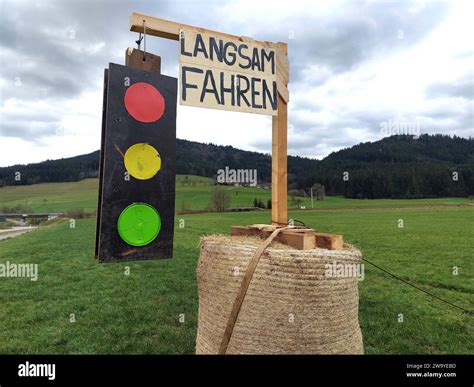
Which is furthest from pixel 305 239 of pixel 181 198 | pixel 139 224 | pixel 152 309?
pixel 181 198

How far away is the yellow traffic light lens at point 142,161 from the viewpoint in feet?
7.97

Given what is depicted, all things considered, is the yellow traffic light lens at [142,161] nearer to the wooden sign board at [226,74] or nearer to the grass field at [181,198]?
the wooden sign board at [226,74]

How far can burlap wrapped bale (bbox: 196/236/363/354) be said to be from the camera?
2178 mm

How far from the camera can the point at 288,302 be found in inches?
85.7

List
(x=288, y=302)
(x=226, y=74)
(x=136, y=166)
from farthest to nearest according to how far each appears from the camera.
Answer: (x=226, y=74) → (x=136, y=166) → (x=288, y=302)

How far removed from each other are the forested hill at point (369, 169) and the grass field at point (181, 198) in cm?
203

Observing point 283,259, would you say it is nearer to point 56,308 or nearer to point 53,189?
point 56,308

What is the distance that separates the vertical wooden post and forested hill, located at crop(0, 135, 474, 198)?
2279 cm

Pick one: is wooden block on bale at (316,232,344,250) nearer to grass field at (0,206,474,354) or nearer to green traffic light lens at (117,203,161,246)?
green traffic light lens at (117,203,161,246)

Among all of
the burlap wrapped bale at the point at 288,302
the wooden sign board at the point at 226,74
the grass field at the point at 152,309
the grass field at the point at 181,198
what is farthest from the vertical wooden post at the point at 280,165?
the grass field at the point at 181,198

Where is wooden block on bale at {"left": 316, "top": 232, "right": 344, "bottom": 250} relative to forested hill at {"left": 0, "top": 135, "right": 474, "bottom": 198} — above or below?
below

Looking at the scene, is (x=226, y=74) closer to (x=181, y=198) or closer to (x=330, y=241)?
(x=330, y=241)

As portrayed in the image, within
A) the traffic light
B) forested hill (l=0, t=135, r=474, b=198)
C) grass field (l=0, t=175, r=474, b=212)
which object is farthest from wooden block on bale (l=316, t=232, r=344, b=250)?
grass field (l=0, t=175, r=474, b=212)

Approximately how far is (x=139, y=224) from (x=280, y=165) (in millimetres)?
1259
